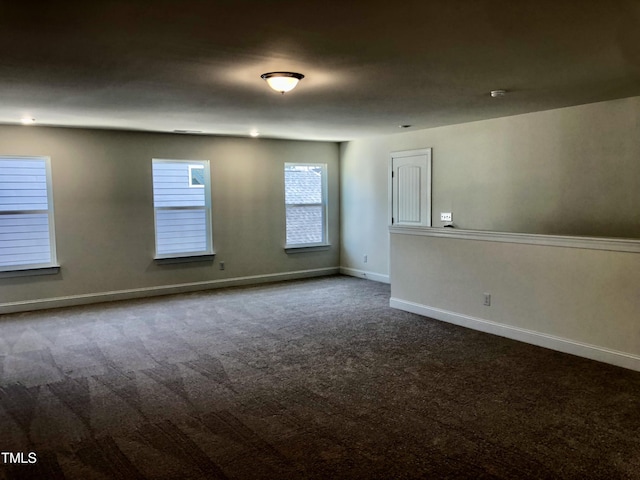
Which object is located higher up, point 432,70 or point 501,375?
point 432,70

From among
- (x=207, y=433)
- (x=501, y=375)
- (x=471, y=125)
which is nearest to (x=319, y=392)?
(x=207, y=433)

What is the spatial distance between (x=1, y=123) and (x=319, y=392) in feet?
16.5

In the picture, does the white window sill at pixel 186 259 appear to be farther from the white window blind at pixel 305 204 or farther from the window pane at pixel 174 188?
the white window blind at pixel 305 204

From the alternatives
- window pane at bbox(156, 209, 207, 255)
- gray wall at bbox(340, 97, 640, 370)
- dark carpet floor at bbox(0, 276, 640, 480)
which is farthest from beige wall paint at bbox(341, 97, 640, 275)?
window pane at bbox(156, 209, 207, 255)

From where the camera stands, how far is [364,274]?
827cm

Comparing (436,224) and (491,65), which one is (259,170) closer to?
(436,224)

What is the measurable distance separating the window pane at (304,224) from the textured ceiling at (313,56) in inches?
122

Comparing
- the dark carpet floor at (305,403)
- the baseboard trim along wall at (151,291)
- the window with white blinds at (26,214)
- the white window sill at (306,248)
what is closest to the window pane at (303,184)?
the white window sill at (306,248)

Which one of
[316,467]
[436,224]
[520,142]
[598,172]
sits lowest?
[316,467]

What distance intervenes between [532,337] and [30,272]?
586 cm

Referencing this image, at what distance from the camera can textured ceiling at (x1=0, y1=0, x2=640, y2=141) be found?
7.86 feet

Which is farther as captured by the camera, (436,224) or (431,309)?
(436,224)

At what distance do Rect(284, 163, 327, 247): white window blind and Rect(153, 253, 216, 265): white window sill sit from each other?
140 centimetres

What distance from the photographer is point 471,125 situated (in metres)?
6.21
